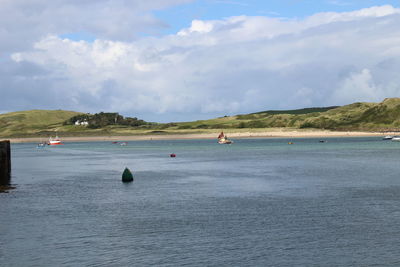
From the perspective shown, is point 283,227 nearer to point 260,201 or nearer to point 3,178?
point 260,201

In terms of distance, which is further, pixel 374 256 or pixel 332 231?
pixel 332 231

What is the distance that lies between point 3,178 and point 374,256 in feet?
170

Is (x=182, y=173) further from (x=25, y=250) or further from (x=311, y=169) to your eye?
(x=25, y=250)

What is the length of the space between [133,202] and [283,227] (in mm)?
16829

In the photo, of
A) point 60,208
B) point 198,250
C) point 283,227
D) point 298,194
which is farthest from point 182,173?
point 198,250

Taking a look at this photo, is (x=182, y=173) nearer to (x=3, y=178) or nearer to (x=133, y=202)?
(x=3, y=178)

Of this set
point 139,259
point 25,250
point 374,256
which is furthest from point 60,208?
point 374,256

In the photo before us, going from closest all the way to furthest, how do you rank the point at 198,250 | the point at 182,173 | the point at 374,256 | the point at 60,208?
the point at 374,256
the point at 198,250
the point at 60,208
the point at 182,173

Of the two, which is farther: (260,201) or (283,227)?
(260,201)

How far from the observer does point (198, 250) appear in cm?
2806

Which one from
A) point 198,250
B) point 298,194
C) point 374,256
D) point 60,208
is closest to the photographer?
point 374,256

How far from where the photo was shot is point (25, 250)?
93.9 ft

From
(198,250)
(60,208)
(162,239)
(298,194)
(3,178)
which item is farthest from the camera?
(3,178)

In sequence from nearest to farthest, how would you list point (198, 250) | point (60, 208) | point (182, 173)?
point (198, 250)
point (60, 208)
point (182, 173)
